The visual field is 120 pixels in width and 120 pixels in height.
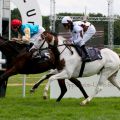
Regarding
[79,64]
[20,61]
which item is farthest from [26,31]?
[79,64]

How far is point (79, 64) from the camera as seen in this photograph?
1252 centimetres

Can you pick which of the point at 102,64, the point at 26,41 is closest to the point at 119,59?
the point at 102,64

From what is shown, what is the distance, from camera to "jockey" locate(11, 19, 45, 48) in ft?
43.3

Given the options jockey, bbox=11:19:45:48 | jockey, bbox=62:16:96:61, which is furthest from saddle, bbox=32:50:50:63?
jockey, bbox=62:16:96:61

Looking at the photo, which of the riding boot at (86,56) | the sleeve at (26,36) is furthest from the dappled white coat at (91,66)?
the sleeve at (26,36)

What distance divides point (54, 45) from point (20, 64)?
3.17ft

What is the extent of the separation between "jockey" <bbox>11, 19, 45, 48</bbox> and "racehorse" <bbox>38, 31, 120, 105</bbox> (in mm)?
658

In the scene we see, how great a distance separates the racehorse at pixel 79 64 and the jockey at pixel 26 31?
0.66m

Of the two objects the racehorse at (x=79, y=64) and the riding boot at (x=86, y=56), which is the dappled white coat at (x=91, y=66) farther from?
the riding boot at (x=86, y=56)

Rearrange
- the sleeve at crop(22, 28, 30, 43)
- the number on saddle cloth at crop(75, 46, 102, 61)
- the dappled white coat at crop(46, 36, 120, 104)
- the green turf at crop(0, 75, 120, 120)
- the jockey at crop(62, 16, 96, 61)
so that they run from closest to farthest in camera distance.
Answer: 1. the green turf at crop(0, 75, 120, 120)
2. the dappled white coat at crop(46, 36, 120, 104)
3. the jockey at crop(62, 16, 96, 61)
4. the number on saddle cloth at crop(75, 46, 102, 61)
5. the sleeve at crop(22, 28, 30, 43)

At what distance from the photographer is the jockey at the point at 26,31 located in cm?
1320

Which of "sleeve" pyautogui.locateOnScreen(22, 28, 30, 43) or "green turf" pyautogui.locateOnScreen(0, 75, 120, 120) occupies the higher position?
"sleeve" pyautogui.locateOnScreen(22, 28, 30, 43)

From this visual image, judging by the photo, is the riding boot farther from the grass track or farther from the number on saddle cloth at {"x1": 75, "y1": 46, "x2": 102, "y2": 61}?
the grass track

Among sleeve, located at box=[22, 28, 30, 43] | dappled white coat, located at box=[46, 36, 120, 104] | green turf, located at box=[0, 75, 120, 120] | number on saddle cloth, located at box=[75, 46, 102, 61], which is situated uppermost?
sleeve, located at box=[22, 28, 30, 43]
